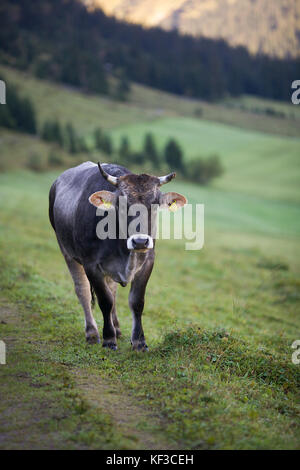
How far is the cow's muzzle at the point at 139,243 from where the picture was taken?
7.01m

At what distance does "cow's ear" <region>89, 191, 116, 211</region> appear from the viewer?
7590 millimetres

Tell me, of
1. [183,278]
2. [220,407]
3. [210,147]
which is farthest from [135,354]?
[210,147]

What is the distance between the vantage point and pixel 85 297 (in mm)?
9039

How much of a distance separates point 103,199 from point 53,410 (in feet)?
10.8

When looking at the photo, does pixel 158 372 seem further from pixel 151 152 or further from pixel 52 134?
Answer: pixel 52 134

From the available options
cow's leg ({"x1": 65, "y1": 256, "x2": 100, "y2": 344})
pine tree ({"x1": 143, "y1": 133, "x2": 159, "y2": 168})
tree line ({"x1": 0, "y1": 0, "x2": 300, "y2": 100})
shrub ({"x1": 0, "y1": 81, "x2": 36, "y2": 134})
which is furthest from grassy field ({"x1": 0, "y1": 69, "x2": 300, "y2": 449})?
tree line ({"x1": 0, "y1": 0, "x2": 300, "y2": 100})

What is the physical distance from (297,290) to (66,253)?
11.8m

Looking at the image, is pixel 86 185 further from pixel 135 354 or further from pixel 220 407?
pixel 220 407

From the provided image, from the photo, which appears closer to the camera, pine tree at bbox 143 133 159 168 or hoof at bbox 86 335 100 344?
hoof at bbox 86 335 100 344

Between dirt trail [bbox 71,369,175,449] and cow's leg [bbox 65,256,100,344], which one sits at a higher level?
dirt trail [bbox 71,369,175,449]

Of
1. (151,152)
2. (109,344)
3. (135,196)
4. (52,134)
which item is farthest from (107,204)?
(52,134)

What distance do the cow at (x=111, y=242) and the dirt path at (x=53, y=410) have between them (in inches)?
55.5

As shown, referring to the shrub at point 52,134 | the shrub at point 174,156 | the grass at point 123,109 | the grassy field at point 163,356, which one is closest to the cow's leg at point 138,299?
the grassy field at point 163,356

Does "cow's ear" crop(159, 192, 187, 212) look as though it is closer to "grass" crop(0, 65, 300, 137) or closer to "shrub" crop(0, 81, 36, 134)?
"shrub" crop(0, 81, 36, 134)
